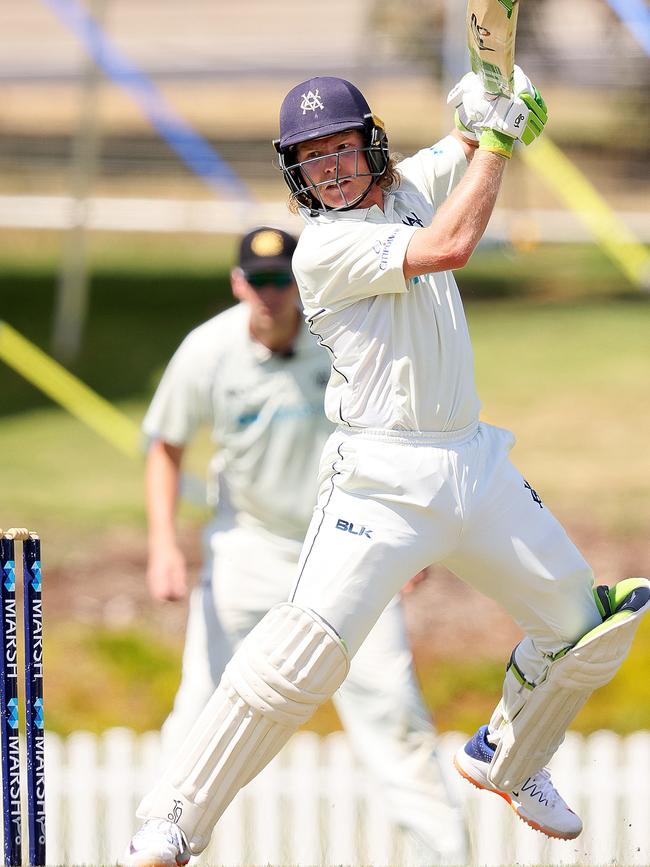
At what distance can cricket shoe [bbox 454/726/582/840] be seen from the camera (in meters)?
4.16

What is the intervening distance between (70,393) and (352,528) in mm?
10071

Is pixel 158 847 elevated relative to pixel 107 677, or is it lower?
elevated

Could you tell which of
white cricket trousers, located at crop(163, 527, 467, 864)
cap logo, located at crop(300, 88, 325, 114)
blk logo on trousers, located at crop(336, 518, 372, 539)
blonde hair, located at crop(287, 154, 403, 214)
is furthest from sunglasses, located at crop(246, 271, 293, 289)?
blk logo on trousers, located at crop(336, 518, 372, 539)

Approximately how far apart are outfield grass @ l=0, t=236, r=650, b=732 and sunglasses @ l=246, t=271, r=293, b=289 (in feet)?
8.97

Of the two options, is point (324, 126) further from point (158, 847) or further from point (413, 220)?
point (158, 847)

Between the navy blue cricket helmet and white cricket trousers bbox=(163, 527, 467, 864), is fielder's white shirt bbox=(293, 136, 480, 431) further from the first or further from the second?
white cricket trousers bbox=(163, 527, 467, 864)

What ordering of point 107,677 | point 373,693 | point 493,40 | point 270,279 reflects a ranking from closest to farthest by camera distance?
point 493,40 < point 373,693 < point 270,279 < point 107,677

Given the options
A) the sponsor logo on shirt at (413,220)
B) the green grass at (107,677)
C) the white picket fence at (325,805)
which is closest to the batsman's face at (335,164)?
the sponsor logo on shirt at (413,220)

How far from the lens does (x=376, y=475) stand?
3.74m

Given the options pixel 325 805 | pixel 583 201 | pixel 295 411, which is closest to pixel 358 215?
pixel 295 411

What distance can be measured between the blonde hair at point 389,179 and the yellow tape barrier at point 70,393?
26.8ft

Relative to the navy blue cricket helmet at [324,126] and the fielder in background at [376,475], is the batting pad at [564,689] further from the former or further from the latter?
the navy blue cricket helmet at [324,126]

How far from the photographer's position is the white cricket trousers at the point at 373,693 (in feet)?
15.5

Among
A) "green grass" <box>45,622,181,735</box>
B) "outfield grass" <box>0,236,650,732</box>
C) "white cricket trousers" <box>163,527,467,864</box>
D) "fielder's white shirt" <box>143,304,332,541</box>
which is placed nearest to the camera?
"white cricket trousers" <box>163,527,467,864</box>
